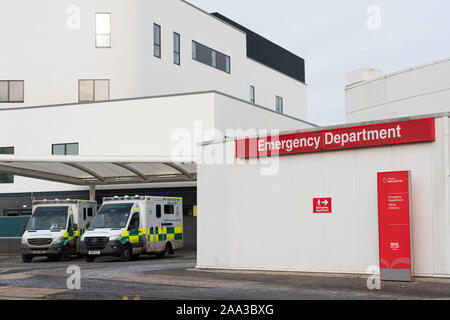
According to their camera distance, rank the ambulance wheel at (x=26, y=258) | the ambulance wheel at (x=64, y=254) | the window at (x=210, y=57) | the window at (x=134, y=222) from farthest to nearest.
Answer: the window at (x=210, y=57)
the ambulance wheel at (x=26, y=258)
the ambulance wheel at (x=64, y=254)
the window at (x=134, y=222)

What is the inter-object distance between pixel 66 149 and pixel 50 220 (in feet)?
33.0

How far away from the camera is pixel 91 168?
30234 mm

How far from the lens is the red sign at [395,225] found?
14.2 meters

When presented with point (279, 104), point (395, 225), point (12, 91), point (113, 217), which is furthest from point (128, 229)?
point (279, 104)

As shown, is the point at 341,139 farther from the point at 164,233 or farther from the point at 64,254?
the point at 64,254

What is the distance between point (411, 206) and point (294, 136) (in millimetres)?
3720

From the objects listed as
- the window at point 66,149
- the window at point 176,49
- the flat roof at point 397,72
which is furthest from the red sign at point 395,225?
the window at point 176,49

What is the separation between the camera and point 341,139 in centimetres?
1567

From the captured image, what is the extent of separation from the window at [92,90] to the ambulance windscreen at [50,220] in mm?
13800

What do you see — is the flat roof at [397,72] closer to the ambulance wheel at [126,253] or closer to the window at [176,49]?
the window at [176,49]

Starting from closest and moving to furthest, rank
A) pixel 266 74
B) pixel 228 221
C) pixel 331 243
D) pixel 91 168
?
pixel 331 243, pixel 228 221, pixel 91 168, pixel 266 74
